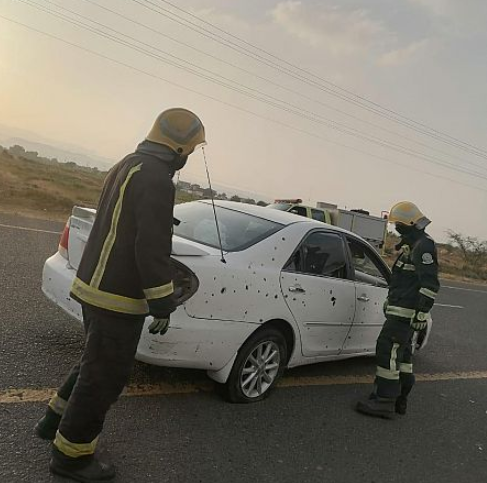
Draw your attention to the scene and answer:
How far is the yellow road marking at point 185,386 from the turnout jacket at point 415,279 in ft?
3.05

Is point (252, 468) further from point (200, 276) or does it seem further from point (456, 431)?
point (456, 431)

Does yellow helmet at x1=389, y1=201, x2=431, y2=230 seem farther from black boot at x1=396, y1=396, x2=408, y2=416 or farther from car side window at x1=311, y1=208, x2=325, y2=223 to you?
car side window at x1=311, y1=208, x2=325, y2=223

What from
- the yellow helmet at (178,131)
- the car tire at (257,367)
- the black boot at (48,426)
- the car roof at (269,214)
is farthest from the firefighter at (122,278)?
the car roof at (269,214)

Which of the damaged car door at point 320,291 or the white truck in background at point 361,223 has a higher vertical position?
the white truck in background at point 361,223

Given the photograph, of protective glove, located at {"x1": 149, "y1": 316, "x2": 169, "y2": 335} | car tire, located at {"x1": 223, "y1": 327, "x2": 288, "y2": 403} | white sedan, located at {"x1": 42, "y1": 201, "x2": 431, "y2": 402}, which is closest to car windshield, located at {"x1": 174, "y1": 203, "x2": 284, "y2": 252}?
white sedan, located at {"x1": 42, "y1": 201, "x2": 431, "y2": 402}

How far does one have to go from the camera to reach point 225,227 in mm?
4230

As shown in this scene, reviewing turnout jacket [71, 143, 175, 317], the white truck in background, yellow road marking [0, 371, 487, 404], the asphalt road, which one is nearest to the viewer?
turnout jacket [71, 143, 175, 317]

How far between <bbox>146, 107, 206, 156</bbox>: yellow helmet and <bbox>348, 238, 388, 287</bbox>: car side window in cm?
271

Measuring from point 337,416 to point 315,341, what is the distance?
63 centimetres

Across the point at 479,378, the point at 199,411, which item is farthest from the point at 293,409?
the point at 479,378

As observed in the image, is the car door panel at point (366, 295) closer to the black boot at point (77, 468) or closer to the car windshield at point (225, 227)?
the car windshield at point (225, 227)

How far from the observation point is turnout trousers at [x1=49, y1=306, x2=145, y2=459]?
101 inches

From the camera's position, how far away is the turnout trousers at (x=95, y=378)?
2557 mm

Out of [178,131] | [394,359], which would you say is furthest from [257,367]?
[178,131]
